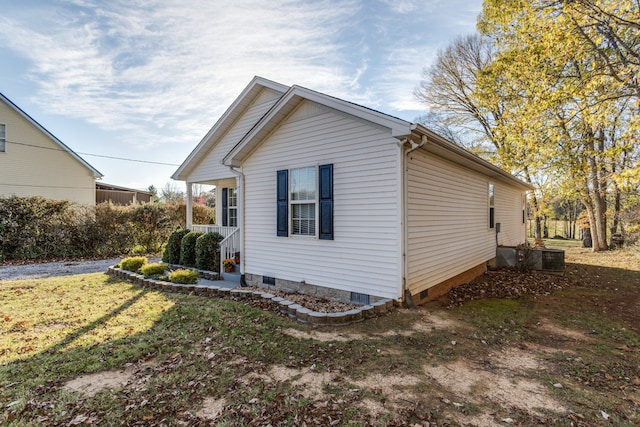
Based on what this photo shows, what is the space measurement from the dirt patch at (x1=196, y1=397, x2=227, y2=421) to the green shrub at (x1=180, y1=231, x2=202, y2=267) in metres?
7.86

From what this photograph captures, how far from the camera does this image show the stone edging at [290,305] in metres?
5.09

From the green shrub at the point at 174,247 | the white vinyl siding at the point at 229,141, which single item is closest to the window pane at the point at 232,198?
the white vinyl siding at the point at 229,141

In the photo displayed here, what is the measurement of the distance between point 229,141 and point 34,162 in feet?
44.0

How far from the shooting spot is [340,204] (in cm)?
635

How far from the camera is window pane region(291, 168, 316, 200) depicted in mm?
6855

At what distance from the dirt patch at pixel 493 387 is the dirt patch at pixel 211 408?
219cm

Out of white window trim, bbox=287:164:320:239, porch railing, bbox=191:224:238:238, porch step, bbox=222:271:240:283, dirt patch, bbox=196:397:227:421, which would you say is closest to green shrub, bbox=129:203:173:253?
porch railing, bbox=191:224:238:238

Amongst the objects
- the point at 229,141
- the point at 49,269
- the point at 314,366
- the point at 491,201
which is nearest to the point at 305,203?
→ the point at 314,366

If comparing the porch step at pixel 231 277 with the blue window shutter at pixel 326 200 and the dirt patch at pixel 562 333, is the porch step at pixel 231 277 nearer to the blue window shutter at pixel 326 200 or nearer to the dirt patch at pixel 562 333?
the blue window shutter at pixel 326 200

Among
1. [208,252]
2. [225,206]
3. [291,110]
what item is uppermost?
[291,110]

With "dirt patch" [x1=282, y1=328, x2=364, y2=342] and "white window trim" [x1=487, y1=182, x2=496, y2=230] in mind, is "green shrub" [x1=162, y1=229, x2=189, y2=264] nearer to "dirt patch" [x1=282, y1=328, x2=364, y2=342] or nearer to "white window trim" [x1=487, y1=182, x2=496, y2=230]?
"dirt patch" [x1=282, y1=328, x2=364, y2=342]

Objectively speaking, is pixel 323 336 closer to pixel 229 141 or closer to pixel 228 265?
pixel 228 265

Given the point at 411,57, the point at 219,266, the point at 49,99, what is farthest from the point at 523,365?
the point at 49,99

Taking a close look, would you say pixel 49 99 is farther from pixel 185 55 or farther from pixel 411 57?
pixel 411 57
